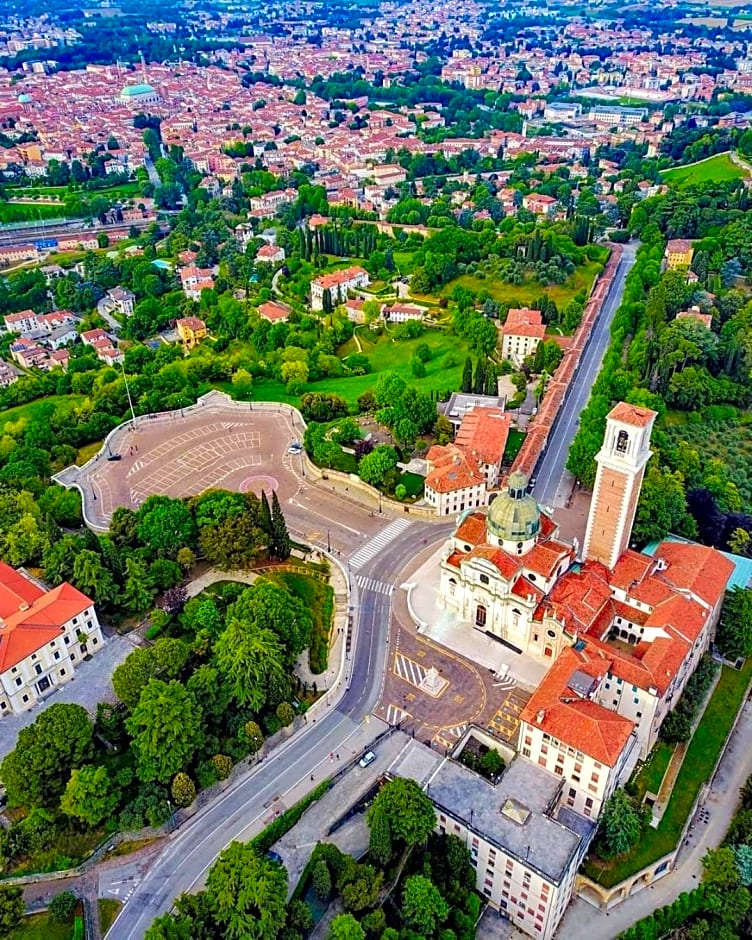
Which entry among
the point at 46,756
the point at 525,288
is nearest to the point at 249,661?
the point at 46,756

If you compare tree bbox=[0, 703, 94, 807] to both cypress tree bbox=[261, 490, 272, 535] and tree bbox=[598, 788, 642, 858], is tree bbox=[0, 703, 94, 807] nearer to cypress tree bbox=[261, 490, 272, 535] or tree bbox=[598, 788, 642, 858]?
cypress tree bbox=[261, 490, 272, 535]

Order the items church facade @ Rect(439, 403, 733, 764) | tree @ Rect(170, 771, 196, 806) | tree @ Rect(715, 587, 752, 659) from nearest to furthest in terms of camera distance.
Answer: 1. tree @ Rect(170, 771, 196, 806)
2. church facade @ Rect(439, 403, 733, 764)
3. tree @ Rect(715, 587, 752, 659)

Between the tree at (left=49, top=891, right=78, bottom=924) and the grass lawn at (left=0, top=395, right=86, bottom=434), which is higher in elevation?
the tree at (left=49, top=891, right=78, bottom=924)

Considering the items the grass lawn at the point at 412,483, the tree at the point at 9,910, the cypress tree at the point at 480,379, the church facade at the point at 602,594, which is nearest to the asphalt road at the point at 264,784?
the tree at the point at 9,910

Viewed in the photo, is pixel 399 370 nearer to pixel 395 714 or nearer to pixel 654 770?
pixel 395 714

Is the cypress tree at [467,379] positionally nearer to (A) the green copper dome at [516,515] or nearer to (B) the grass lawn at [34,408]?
(A) the green copper dome at [516,515]

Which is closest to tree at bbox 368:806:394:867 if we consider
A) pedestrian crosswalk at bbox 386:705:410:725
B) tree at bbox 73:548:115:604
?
pedestrian crosswalk at bbox 386:705:410:725

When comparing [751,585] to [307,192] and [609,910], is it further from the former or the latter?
[307,192]
